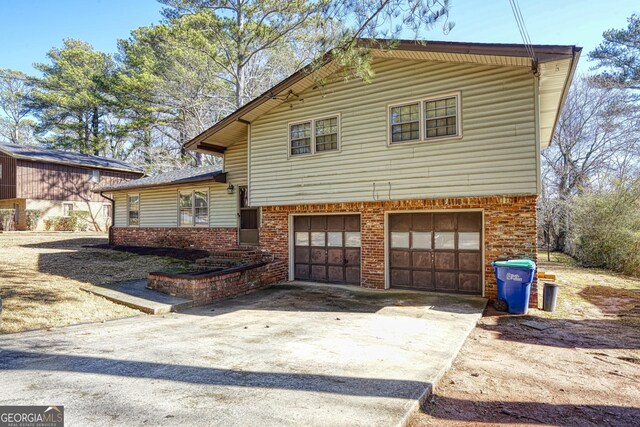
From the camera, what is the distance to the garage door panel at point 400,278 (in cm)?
913

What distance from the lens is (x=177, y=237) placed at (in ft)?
48.0

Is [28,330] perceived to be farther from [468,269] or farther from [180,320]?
[468,269]

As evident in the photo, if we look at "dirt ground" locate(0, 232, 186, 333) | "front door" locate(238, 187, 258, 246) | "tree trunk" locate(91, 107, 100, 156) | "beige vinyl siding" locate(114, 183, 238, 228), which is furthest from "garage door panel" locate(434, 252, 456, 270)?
"tree trunk" locate(91, 107, 100, 156)

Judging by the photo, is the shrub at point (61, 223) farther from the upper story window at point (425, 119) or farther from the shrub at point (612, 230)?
the shrub at point (612, 230)

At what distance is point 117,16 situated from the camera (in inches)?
437

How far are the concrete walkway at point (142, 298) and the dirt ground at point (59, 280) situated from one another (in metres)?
0.18

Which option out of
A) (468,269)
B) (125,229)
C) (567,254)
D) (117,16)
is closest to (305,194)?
(468,269)

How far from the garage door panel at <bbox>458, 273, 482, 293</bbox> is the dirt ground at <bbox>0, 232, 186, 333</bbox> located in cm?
727

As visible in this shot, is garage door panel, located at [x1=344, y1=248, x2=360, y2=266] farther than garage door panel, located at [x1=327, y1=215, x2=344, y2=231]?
No

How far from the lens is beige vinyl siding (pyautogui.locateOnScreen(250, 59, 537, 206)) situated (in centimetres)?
722

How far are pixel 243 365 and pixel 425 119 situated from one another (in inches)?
260

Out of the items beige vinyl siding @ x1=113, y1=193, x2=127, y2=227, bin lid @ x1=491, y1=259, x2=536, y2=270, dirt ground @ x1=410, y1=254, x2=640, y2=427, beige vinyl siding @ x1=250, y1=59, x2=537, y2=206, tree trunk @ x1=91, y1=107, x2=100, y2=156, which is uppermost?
tree trunk @ x1=91, y1=107, x2=100, y2=156

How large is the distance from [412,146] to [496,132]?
1780mm

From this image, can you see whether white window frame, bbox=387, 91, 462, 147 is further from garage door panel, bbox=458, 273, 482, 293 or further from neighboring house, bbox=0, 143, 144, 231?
neighboring house, bbox=0, 143, 144, 231
